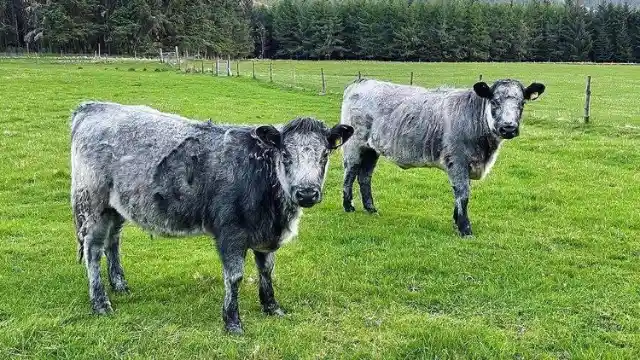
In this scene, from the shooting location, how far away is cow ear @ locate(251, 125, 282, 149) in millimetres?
6664

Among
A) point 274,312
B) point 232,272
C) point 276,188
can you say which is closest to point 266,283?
point 274,312

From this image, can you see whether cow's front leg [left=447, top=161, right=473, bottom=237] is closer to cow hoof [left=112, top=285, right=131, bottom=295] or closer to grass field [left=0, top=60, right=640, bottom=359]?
grass field [left=0, top=60, right=640, bottom=359]

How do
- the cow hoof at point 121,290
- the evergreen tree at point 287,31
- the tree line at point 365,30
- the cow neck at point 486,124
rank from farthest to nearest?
1. the evergreen tree at point 287,31
2. the tree line at point 365,30
3. the cow neck at point 486,124
4. the cow hoof at point 121,290

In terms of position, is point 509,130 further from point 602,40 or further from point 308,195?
point 602,40

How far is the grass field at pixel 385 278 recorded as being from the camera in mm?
6750

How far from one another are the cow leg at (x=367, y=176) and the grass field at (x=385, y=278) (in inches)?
16.6

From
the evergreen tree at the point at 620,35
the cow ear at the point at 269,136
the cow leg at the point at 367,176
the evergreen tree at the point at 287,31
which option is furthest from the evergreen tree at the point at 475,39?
the cow ear at the point at 269,136

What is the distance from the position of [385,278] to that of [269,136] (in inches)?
129

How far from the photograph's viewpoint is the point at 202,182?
718 cm

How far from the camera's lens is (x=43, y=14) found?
9194cm

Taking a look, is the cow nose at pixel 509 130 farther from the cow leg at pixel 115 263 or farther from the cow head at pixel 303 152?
the cow leg at pixel 115 263

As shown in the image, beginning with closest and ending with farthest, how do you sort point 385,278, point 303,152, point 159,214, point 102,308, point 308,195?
point 308,195 < point 303,152 < point 159,214 < point 102,308 < point 385,278

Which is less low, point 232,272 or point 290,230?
point 290,230

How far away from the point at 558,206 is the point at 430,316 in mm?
6803
